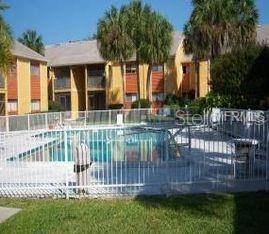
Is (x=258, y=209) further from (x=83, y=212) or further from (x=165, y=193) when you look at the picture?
(x=83, y=212)

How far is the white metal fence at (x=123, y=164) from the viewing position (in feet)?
34.1

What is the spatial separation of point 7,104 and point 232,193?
30869 mm

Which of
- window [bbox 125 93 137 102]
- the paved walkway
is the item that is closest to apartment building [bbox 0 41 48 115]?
window [bbox 125 93 137 102]

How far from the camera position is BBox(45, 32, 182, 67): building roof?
4897 cm

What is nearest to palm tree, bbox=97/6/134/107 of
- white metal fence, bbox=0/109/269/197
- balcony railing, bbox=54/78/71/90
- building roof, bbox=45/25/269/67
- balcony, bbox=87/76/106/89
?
building roof, bbox=45/25/269/67

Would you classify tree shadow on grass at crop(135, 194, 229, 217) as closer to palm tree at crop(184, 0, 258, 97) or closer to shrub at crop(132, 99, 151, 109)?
palm tree at crop(184, 0, 258, 97)

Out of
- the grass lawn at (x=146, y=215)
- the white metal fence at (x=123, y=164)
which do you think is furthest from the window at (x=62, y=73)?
A: the grass lawn at (x=146, y=215)

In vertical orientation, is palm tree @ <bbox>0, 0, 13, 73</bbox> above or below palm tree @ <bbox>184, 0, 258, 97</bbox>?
below

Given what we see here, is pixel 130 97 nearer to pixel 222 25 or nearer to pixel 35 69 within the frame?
pixel 35 69

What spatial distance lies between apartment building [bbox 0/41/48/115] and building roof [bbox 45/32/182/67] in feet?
20.2

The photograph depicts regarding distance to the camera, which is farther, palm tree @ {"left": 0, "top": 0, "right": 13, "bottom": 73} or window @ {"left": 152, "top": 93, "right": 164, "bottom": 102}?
window @ {"left": 152, "top": 93, "right": 164, "bottom": 102}

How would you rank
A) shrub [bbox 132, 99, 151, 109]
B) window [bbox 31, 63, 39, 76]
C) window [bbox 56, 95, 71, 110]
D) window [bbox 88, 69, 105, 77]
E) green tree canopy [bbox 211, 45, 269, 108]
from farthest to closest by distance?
window [bbox 56, 95, 71, 110] → window [bbox 88, 69, 105, 77] → shrub [bbox 132, 99, 151, 109] → window [bbox 31, 63, 39, 76] → green tree canopy [bbox 211, 45, 269, 108]

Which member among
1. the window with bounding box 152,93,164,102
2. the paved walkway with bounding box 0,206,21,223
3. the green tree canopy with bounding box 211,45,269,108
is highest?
the green tree canopy with bounding box 211,45,269,108

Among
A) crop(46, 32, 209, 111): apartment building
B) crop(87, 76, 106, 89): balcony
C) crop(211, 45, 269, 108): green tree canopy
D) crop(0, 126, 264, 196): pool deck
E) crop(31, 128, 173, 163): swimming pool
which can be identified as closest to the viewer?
crop(0, 126, 264, 196): pool deck
